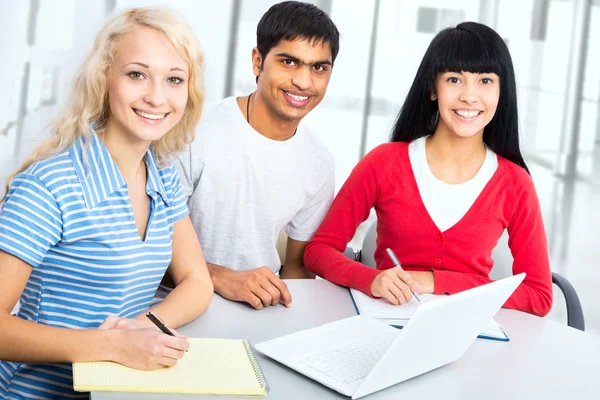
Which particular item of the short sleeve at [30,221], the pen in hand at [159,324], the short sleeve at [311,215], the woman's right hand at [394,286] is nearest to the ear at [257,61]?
the short sleeve at [311,215]

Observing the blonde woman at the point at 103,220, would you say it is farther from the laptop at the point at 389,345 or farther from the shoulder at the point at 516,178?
the shoulder at the point at 516,178

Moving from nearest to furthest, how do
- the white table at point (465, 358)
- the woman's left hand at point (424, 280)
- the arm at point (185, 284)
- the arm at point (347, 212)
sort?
1. the white table at point (465, 358)
2. the arm at point (185, 284)
3. the woman's left hand at point (424, 280)
4. the arm at point (347, 212)

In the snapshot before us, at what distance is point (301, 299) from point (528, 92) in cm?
314

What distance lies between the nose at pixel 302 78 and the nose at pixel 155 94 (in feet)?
2.07

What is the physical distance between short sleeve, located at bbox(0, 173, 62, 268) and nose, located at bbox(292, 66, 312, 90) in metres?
0.92

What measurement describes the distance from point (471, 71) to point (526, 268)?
543mm

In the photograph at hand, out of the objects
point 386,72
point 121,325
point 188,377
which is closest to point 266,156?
point 121,325

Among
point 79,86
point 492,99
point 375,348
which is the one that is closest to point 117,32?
point 79,86

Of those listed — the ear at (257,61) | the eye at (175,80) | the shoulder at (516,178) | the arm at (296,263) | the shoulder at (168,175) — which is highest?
the ear at (257,61)

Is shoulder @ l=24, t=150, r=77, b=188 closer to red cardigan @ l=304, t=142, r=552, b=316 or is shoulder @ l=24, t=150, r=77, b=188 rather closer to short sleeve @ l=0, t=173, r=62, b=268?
short sleeve @ l=0, t=173, r=62, b=268

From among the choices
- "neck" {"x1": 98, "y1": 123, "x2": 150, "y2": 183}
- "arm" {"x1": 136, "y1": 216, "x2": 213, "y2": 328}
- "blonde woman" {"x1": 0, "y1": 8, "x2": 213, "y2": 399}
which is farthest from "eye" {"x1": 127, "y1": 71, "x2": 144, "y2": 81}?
"arm" {"x1": 136, "y1": 216, "x2": 213, "y2": 328}

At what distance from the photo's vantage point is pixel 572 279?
427 centimetres

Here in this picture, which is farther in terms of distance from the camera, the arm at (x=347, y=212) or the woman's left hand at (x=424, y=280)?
the arm at (x=347, y=212)

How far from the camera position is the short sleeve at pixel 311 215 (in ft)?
7.36
